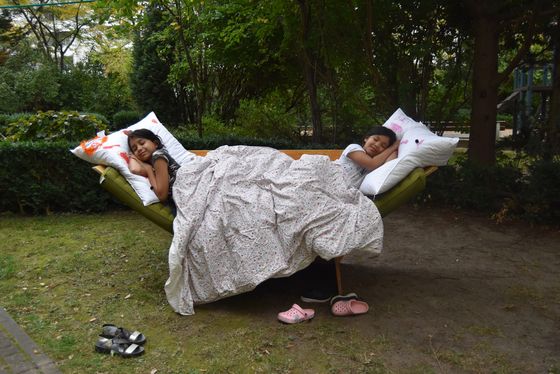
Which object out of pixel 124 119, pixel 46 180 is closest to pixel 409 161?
pixel 46 180

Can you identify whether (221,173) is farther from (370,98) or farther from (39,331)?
(370,98)

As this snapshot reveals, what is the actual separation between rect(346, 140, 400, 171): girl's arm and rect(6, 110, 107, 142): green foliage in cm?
377

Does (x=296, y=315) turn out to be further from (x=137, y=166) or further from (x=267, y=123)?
(x=267, y=123)

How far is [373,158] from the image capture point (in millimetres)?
3389

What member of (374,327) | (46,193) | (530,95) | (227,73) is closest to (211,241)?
(374,327)

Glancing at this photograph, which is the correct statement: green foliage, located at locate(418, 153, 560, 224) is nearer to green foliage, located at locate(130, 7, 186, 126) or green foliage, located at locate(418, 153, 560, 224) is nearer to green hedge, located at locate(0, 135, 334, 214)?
green hedge, located at locate(0, 135, 334, 214)

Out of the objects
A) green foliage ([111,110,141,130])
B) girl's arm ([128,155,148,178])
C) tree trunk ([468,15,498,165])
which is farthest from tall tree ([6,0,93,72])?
girl's arm ([128,155,148,178])

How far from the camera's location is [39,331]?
8.82 feet

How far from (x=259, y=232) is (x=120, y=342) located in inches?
36.1

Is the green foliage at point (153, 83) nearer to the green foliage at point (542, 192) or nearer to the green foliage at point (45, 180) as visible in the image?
the green foliage at point (45, 180)

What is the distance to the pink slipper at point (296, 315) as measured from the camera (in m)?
2.78

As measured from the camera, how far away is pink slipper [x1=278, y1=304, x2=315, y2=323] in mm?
2781

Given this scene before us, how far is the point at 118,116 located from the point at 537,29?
8.68 m

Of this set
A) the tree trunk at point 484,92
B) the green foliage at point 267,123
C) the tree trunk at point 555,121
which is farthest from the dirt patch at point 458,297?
the green foliage at point 267,123
